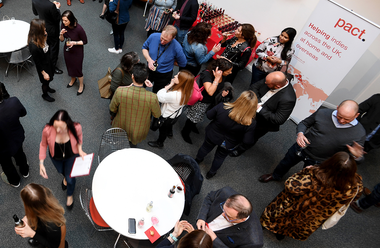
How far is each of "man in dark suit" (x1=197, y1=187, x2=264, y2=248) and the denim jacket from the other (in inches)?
90.5

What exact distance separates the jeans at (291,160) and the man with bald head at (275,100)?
0.41 metres

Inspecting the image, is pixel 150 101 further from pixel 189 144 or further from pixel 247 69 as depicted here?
pixel 247 69

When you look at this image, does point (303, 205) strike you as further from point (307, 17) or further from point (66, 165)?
point (307, 17)

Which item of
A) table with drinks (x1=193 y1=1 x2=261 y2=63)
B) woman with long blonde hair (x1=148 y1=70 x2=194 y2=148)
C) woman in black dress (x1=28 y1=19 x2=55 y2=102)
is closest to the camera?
→ woman with long blonde hair (x1=148 y1=70 x2=194 y2=148)

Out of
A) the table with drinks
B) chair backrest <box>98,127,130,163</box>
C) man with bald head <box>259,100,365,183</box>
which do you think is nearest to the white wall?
the table with drinks

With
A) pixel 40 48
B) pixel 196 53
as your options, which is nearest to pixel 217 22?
pixel 196 53

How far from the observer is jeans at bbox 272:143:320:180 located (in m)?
3.39

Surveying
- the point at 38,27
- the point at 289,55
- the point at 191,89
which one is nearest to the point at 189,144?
the point at 191,89

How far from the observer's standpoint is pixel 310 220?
2863 millimetres

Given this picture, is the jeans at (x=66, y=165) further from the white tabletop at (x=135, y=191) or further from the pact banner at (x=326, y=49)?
the pact banner at (x=326, y=49)

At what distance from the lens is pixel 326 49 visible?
412cm

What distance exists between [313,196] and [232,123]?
1174 mm

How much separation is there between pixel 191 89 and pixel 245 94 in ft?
2.20

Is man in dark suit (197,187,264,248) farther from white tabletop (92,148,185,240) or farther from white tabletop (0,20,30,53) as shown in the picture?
white tabletop (0,20,30,53)
